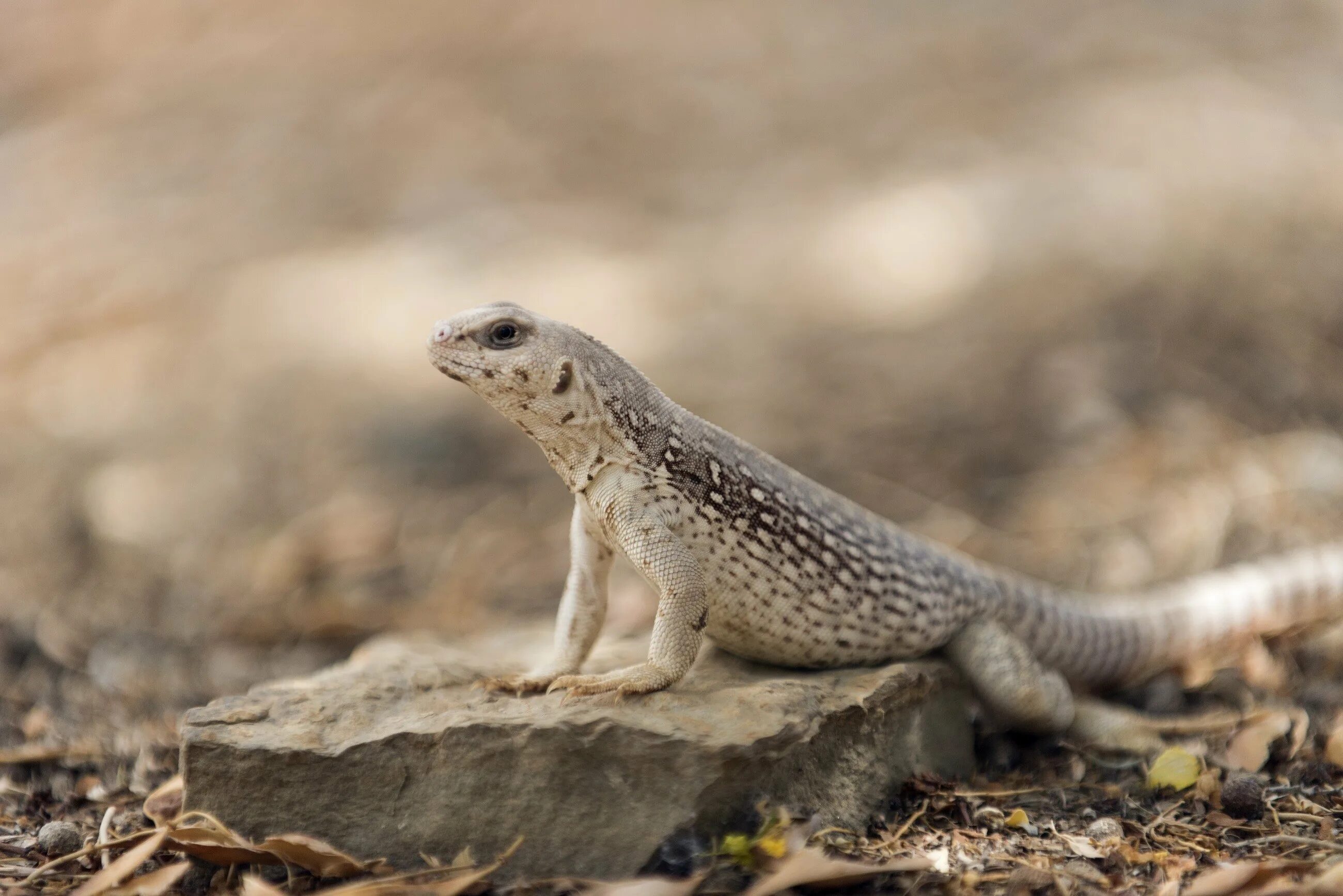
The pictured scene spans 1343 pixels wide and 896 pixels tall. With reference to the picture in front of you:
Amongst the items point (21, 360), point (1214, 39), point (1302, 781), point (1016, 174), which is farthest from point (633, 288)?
point (1214, 39)

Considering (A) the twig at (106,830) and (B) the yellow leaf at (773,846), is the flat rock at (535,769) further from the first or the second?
(A) the twig at (106,830)

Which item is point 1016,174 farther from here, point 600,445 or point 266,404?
point 600,445

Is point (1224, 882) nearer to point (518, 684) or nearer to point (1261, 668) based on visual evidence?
point (518, 684)

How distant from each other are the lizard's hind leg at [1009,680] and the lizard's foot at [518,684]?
71.2 inches

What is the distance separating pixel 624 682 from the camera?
13.5 feet

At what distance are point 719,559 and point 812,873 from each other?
1.31m

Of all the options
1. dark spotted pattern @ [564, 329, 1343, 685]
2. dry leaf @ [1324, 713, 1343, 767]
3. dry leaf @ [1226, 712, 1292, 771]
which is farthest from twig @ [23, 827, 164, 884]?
dry leaf @ [1324, 713, 1343, 767]

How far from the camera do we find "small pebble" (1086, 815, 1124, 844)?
414 cm

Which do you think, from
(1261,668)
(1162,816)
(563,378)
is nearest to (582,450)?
(563,378)

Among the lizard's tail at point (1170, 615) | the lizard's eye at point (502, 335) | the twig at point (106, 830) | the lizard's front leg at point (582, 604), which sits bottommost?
the twig at point (106, 830)

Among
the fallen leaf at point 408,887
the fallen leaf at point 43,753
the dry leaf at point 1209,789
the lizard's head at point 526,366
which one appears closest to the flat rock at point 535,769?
the fallen leaf at point 408,887

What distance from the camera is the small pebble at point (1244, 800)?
14.1ft

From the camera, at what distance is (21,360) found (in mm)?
10688

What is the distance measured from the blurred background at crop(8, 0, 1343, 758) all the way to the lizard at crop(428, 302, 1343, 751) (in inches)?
84.3
